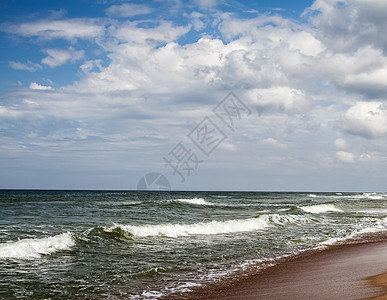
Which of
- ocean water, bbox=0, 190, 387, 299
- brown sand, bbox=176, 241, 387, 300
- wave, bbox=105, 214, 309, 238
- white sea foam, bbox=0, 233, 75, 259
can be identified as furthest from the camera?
wave, bbox=105, 214, 309, 238

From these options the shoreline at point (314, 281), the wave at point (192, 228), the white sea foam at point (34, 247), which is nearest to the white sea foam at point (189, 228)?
the wave at point (192, 228)

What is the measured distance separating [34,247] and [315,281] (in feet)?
26.7

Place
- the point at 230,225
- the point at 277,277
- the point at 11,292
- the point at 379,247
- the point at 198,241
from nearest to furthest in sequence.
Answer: the point at 11,292 → the point at 277,277 → the point at 379,247 → the point at 198,241 → the point at 230,225

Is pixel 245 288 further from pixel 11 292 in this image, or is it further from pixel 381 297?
pixel 11 292

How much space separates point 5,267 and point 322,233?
41.3 feet

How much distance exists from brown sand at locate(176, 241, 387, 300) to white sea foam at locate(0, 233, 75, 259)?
19.5 feet

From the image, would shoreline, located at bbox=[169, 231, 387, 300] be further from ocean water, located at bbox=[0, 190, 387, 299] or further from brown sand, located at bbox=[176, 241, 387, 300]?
ocean water, located at bbox=[0, 190, 387, 299]

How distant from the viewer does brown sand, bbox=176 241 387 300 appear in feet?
19.2

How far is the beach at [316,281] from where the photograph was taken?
588 centimetres

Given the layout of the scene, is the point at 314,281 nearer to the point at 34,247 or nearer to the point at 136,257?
the point at 136,257

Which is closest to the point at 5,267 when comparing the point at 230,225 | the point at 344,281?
the point at 344,281

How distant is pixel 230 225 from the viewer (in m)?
17.2

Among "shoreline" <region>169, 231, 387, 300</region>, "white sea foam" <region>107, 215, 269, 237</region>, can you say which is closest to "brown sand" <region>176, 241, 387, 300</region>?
"shoreline" <region>169, 231, 387, 300</region>

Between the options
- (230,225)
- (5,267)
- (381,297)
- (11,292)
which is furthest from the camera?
(230,225)
